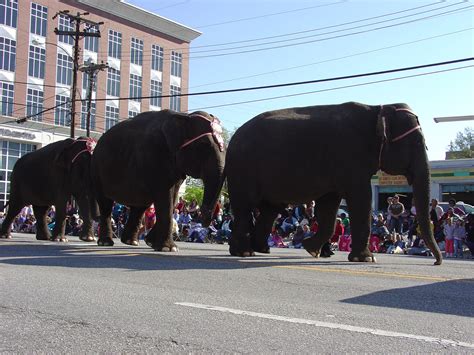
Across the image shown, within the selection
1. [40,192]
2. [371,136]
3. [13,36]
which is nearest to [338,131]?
[371,136]

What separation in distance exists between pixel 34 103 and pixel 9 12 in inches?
292

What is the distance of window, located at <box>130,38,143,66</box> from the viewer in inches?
2381

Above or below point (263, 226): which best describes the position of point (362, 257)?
below

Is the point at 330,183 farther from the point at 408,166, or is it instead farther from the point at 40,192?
the point at 40,192

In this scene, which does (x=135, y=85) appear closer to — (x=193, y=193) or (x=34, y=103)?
(x=34, y=103)

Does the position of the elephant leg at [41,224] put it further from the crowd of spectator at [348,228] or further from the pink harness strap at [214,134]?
the pink harness strap at [214,134]

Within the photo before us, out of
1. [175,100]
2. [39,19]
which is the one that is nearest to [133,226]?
[39,19]

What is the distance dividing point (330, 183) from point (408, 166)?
4.17ft

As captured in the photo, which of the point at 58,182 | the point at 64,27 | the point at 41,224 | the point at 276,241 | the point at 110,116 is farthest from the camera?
the point at 110,116

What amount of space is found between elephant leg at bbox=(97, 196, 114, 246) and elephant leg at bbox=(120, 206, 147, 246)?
0.42 m

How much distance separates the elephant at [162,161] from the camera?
36.4ft

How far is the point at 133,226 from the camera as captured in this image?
43.9ft

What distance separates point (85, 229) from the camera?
1461 cm

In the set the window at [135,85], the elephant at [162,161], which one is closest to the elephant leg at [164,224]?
the elephant at [162,161]
